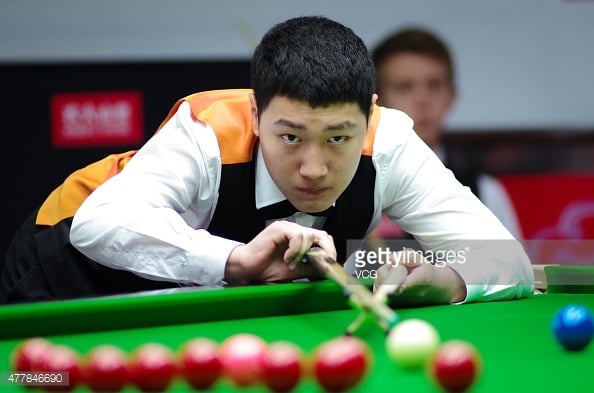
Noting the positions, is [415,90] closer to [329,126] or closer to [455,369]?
[329,126]

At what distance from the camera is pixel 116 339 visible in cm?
212

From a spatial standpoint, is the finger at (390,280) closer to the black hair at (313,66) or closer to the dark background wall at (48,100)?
the black hair at (313,66)

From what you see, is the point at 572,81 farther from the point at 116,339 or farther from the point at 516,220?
the point at 116,339

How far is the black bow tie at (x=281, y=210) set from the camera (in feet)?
9.49

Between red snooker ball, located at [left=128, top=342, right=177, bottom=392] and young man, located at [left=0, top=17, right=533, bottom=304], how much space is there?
2.69ft

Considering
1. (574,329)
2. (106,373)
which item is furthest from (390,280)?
(106,373)

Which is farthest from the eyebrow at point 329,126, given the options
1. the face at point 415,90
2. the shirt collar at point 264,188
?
the face at point 415,90

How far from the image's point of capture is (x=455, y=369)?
1605 millimetres

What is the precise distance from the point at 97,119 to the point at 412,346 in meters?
4.10

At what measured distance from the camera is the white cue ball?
1.78 metres

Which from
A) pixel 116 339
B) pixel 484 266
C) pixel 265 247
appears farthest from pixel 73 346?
pixel 484 266

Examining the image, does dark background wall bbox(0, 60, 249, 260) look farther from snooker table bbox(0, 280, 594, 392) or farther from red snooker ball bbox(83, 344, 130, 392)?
red snooker ball bbox(83, 344, 130, 392)

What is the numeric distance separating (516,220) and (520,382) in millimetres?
3913

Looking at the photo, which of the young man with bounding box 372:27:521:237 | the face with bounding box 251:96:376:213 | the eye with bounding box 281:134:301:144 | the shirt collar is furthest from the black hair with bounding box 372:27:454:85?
the eye with bounding box 281:134:301:144
